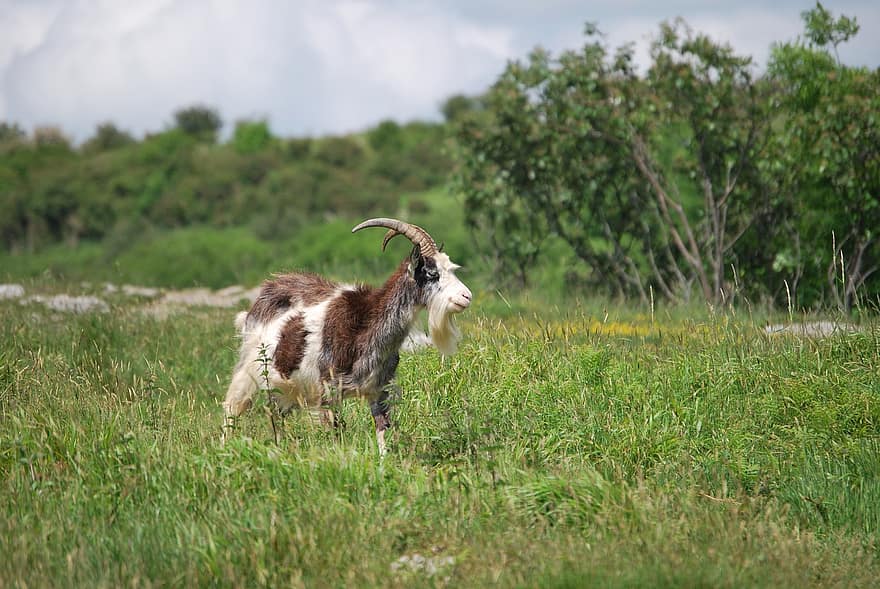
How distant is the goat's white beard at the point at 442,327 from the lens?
23.4ft

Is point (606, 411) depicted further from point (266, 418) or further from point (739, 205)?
point (739, 205)

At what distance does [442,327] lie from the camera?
7.28 metres

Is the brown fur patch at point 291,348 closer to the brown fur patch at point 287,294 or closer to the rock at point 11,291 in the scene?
the brown fur patch at point 287,294

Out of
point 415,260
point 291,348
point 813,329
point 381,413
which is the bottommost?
point 381,413

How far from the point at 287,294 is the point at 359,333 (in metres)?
0.84

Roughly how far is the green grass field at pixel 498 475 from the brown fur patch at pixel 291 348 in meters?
0.41

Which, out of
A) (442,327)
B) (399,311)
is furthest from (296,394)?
(442,327)

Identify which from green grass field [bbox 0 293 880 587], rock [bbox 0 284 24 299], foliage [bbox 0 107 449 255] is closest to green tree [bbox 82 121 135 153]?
foliage [bbox 0 107 449 255]

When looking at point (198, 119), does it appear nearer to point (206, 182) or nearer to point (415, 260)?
point (206, 182)

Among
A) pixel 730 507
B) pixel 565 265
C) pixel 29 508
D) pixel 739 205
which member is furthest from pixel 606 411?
pixel 565 265

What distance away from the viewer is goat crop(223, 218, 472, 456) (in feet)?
23.6

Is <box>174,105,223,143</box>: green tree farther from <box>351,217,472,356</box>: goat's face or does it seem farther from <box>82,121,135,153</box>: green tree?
<box>351,217,472,356</box>: goat's face

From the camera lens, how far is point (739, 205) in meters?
15.4

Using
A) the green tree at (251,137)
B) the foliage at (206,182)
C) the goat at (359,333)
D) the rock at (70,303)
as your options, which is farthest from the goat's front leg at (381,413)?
the green tree at (251,137)
